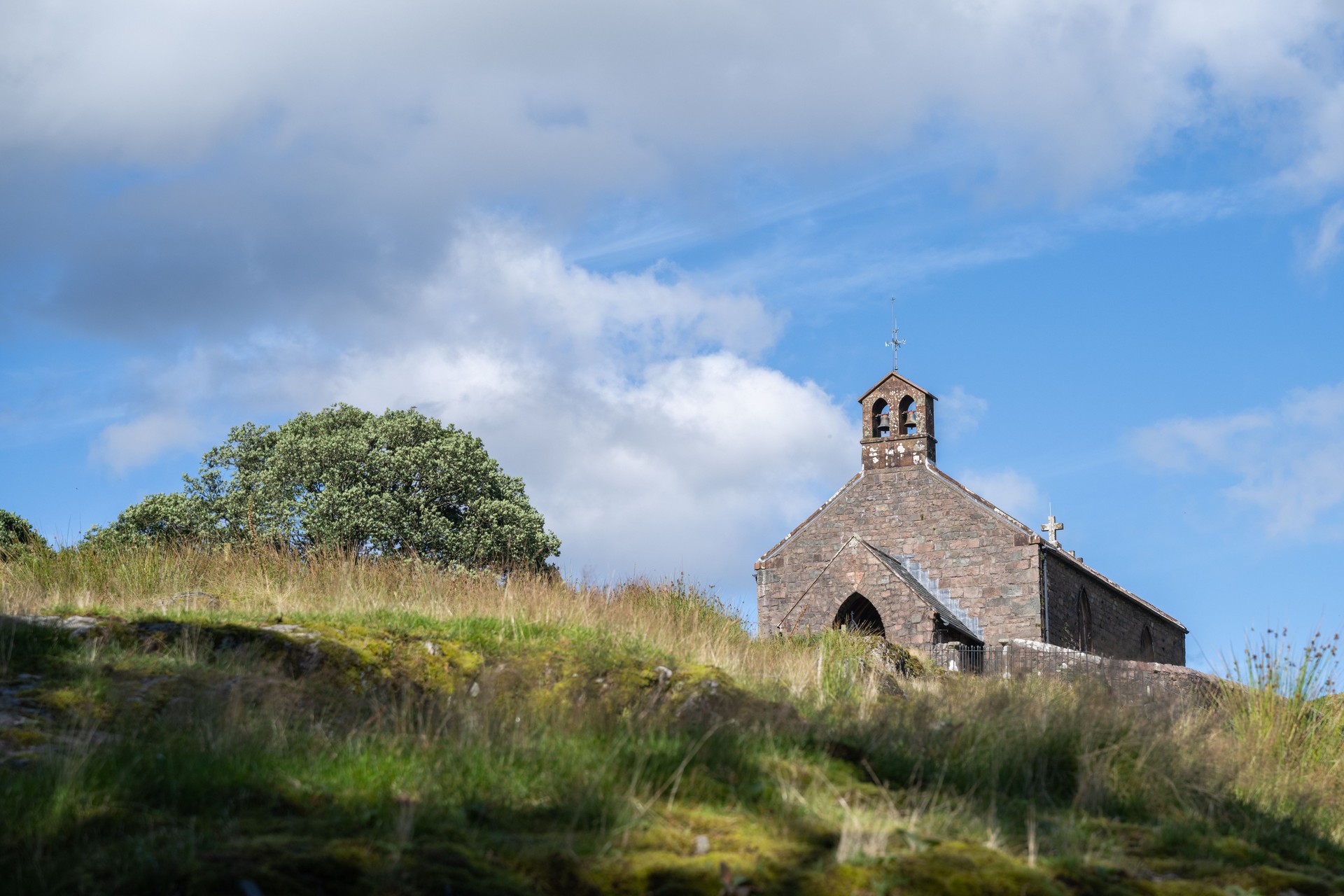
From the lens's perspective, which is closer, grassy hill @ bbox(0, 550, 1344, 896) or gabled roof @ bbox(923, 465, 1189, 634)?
grassy hill @ bbox(0, 550, 1344, 896)

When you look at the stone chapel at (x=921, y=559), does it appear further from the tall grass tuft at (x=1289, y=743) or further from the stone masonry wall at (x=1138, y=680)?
the tall grass tuft at (x=1289, y=743)

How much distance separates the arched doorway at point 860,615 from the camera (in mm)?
28391

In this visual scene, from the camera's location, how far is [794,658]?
12.1 m

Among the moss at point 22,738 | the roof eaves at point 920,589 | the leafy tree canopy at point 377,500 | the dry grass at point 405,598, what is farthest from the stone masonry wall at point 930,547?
the moss at point 22,738

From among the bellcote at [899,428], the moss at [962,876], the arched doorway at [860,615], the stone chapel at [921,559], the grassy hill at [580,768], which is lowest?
the moss at [962,876]

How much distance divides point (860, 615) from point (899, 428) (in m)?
6.05

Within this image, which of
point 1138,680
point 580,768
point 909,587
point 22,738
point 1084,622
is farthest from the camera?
point 1084,622

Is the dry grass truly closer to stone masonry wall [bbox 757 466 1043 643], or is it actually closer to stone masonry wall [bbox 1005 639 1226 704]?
stone masonry wall [bbox 1005 639 1226 704]

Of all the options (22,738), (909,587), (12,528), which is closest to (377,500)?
(12,528)

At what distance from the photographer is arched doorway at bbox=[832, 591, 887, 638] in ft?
93.1

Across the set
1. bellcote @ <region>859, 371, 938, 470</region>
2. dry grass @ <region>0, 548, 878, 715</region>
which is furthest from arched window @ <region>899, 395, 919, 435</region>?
dry grass @ <region>0, 548, 878, 715</region>

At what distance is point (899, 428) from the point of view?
109 feet

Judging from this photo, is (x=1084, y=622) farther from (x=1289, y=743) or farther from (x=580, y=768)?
(x=580, y=768)

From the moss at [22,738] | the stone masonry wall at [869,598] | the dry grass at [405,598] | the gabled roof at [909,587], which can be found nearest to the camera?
the moss at [22,738]
